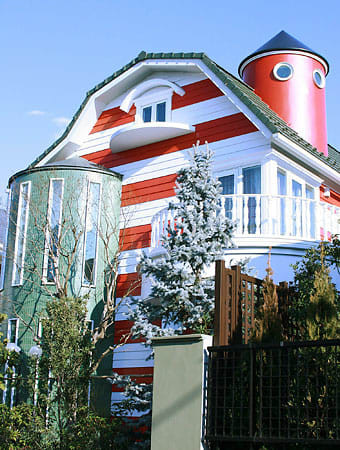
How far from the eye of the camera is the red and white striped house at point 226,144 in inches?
487

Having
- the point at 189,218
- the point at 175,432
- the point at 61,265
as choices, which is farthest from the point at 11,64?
the point at 175,432

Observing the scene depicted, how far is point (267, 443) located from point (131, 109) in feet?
37.3

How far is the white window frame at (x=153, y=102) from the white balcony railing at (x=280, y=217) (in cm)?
375

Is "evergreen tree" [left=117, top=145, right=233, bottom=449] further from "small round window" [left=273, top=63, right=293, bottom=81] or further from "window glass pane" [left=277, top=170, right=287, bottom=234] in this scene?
"small round window" [left=273, top=63, right=293, bottom=81]

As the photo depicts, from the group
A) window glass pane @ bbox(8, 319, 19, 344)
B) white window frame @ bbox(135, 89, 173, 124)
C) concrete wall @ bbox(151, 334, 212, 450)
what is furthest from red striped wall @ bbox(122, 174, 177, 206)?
concrete wall @ bbox(151, 334, 212, 450)

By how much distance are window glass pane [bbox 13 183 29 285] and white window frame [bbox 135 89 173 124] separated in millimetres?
3476

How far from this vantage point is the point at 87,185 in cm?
1520

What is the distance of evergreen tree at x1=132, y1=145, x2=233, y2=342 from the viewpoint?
33.5ft

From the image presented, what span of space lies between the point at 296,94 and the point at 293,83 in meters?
0.33

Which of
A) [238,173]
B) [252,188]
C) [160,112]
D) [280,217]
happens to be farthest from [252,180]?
[160,112]

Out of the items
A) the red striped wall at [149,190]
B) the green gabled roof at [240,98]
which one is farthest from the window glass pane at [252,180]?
the red striped wall at [149,190]

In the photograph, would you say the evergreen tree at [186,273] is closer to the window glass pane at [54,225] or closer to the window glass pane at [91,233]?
the window glass pane at [54,225]

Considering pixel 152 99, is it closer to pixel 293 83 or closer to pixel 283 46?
pixel 293 83

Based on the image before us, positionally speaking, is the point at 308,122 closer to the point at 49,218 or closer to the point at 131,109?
the point at 131,109
